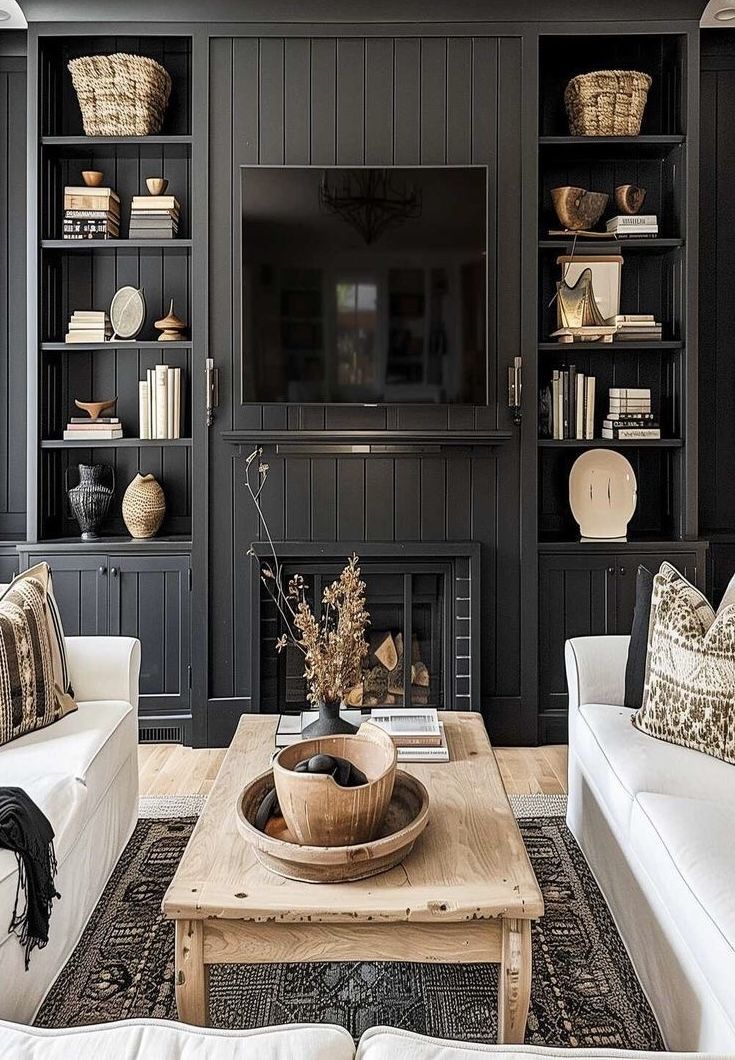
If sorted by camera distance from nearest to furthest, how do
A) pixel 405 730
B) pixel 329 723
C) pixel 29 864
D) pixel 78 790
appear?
pixel 29 864, pixel 78 790, pixel 329 723, pixel 405 730

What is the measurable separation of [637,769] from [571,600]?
181 cm

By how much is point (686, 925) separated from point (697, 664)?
839 mm

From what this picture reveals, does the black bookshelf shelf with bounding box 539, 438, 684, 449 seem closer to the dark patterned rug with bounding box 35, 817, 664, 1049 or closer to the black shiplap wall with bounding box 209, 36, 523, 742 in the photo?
the black shiplap wall with bounding box 209, 36, 523, 742

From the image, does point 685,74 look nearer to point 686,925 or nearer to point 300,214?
point 300,214

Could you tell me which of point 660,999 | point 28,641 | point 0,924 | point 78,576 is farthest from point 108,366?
point 660,999

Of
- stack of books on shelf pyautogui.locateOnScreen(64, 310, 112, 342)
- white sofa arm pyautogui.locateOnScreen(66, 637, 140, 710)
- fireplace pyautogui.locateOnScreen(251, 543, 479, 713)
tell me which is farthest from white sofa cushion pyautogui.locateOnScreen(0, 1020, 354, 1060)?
stack of books on shelf pyautogui.locateOnScreen(64, 310, 112, 342)

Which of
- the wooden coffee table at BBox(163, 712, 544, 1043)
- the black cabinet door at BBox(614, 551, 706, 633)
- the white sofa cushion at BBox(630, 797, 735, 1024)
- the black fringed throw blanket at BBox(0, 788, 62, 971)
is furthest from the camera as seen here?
the black cabinet door at BBox(614, 551, 706, 633)

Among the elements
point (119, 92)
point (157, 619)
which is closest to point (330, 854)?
point (157, 619)

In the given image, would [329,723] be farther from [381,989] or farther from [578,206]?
[578,206]

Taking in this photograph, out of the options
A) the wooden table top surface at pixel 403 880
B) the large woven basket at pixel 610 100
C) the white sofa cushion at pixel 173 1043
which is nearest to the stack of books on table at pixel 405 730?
the wooden table top surface at pixel 403 880

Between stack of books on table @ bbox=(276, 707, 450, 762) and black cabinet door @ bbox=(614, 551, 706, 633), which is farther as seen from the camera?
black cabinet door @ bbox=(614, 551, 706, 633)

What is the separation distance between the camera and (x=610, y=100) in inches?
161

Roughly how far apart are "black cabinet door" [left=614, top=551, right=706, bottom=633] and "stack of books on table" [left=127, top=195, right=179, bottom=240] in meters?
2.33

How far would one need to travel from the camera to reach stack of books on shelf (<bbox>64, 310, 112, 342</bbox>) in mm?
4238
